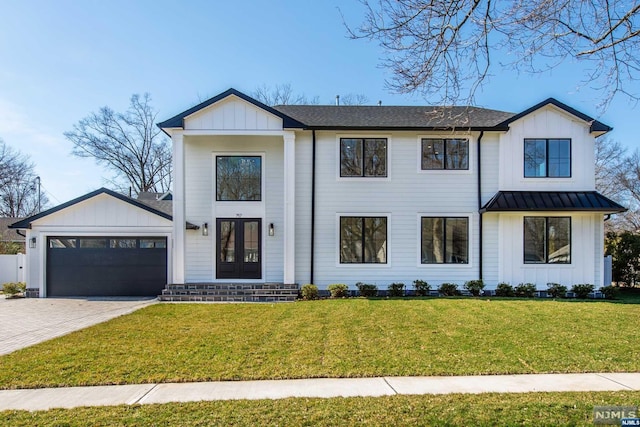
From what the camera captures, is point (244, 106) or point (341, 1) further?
point (244, 106)

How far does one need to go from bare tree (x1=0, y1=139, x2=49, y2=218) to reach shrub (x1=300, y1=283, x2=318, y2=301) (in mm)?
31445

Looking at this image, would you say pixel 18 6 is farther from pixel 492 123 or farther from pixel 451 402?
pixel 492 123

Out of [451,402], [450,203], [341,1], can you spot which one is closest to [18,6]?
[341,1]

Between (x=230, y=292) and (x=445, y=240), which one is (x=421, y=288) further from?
(x=230, y=292)

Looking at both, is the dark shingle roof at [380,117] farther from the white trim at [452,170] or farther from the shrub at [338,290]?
the shrub at [338,290]

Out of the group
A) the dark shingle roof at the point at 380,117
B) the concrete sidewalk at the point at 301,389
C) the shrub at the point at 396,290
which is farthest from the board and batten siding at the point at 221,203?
the concrete sidewalk at the point at 301,389

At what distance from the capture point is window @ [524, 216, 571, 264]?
1275 cm

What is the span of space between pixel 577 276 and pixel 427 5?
12087mm

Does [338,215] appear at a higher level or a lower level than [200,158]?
lower

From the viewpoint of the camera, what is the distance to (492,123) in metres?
13.0

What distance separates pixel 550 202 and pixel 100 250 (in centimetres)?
1589

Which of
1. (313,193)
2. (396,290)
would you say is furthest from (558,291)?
(313,193)

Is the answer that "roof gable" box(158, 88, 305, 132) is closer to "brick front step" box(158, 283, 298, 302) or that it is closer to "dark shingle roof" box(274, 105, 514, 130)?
"dark shingle roof" box(274, 105, 514, 130)

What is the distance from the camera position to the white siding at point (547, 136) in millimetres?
12828
